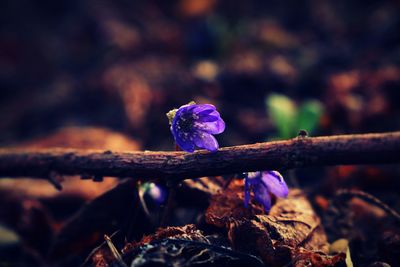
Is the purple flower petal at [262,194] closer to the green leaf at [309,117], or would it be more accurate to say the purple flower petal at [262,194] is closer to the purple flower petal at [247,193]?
the purple flower petal at [247,193]

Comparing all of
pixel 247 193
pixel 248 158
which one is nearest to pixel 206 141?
pixel 248 158

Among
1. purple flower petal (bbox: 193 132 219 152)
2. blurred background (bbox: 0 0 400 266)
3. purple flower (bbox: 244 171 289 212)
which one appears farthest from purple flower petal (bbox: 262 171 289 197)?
blurred background (bbox: 0 0 400 266)

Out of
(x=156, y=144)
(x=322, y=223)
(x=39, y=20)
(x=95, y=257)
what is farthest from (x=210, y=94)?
(x=39, y=20)

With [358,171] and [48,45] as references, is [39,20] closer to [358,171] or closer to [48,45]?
[48,45]

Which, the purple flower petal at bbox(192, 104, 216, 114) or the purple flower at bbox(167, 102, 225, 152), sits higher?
the purple flower petal at bbox(192, 104, 216, 114)

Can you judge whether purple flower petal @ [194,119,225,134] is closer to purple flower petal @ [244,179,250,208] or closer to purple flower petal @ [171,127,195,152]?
purple flower petal @ [171,127,195,152]

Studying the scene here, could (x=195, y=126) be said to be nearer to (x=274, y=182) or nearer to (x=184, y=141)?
(x=184, y=141)
